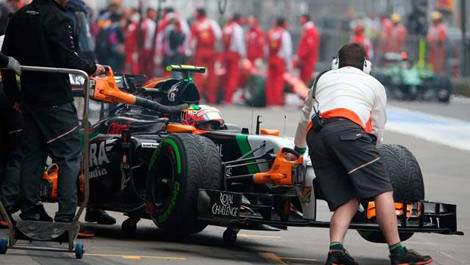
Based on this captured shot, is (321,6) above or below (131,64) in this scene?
above

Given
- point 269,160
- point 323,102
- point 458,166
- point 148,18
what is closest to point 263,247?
point 269,160

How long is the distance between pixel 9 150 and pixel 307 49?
68.3ft

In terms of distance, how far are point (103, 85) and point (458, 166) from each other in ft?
27.2

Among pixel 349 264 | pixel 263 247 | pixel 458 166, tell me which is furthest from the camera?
pixel 458 166

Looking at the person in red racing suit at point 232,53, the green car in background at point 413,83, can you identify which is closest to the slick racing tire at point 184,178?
the person in red racing suit at point 232,53

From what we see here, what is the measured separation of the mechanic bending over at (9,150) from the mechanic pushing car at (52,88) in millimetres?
685

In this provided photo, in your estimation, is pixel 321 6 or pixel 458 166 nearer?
pixel 458 166

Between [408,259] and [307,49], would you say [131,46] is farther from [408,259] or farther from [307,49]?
[408,259]

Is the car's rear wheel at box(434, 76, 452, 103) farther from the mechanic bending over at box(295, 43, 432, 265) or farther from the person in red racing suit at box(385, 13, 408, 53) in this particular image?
the mechanic bending over at box(295, 43, 432, 265)

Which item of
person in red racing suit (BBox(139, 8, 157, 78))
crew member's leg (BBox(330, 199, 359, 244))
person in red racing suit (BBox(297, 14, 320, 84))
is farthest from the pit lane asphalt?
person in red racing suit (BBox(139, 8, 157, 78))

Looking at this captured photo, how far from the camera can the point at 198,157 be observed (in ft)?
31.2

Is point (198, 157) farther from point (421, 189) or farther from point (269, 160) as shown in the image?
point (421, 189)

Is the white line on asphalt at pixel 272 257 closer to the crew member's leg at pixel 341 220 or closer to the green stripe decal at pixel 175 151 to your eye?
the crew member's leg at pixel 341 220

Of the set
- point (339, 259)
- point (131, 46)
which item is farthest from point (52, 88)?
point (131, 46)
